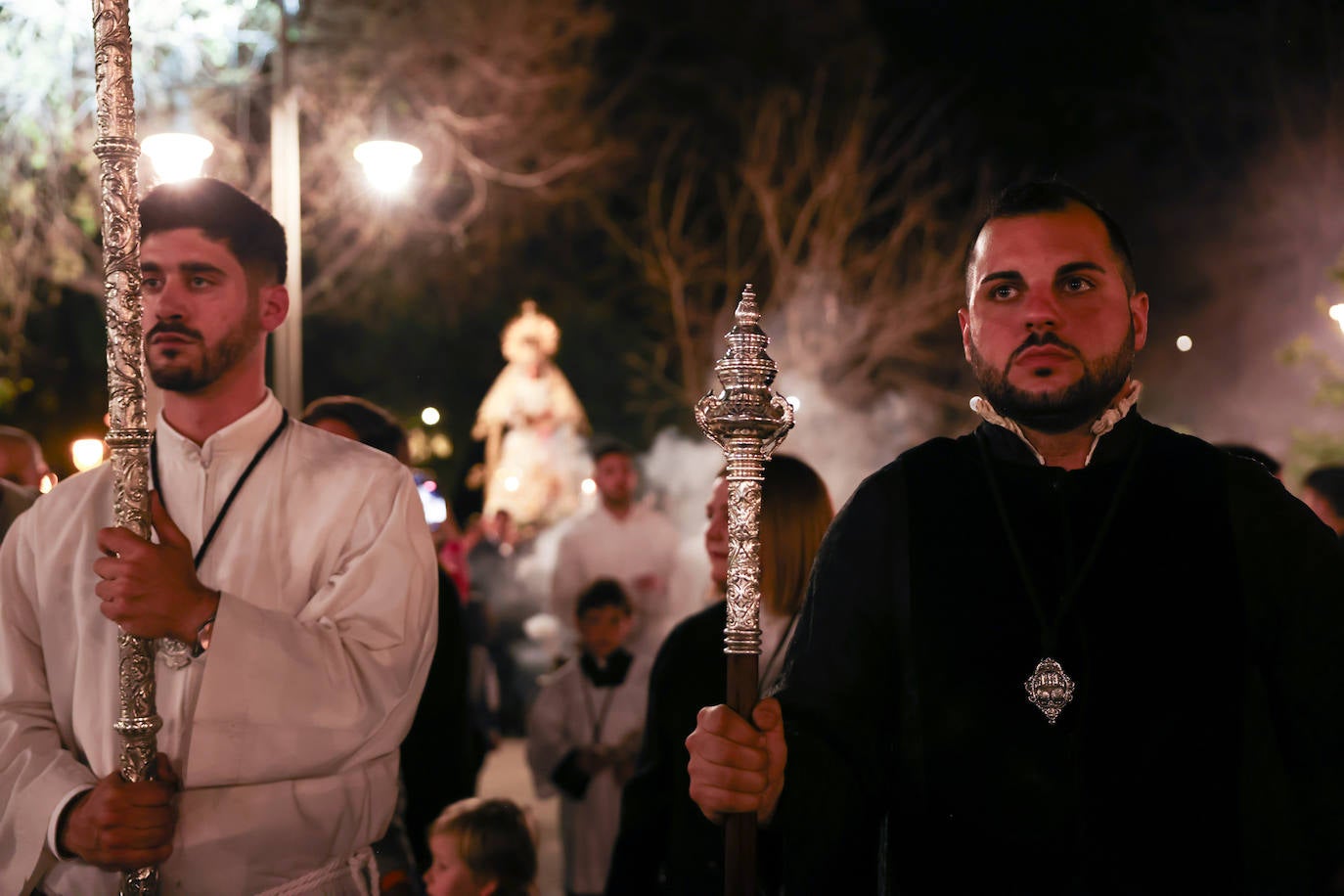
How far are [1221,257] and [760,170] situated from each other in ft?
17.2

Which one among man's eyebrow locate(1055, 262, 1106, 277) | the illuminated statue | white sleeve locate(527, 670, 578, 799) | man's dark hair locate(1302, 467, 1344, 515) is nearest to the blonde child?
white sleeve locate(527, 670, 578, 799)

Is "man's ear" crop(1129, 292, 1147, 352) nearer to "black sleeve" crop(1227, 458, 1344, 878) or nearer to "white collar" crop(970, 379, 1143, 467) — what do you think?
"white collar" crop(970, 379, 1143, 467)

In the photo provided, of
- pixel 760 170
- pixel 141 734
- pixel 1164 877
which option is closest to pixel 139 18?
pixel 141 734

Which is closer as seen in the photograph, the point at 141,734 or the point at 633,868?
the point at 141,734

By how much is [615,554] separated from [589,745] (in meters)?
2.33

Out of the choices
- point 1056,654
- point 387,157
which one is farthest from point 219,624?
point 387,157

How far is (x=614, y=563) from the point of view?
8055 millimetres

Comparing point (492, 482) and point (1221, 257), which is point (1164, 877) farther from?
point (492, 482)

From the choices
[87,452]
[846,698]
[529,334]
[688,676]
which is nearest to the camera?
[846,698]

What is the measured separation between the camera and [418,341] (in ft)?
75.3

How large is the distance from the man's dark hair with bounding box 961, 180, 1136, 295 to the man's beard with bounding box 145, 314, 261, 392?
1.51 m

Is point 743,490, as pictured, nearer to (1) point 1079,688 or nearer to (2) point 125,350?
(1) point 1079,688

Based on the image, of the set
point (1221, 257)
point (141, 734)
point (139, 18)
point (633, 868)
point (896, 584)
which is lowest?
point (633, 868)

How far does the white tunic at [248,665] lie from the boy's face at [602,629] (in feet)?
10.6
